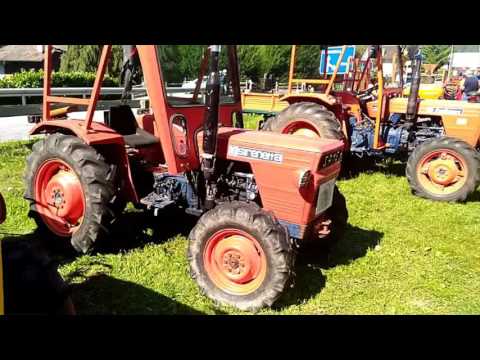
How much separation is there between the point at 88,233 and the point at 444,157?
501 centimetres

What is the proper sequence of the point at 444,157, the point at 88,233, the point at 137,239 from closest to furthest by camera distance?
the point at 88,233, the point at 137,239, the point at 444,157

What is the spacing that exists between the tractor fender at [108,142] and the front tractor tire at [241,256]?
3.48 ft

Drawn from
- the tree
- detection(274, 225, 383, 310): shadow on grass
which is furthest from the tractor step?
the tree

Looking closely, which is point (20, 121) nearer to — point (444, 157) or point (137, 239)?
point (137, 239)

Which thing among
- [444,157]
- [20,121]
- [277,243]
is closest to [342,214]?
[277,243]

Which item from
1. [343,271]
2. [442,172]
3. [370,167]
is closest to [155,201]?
[343,271]

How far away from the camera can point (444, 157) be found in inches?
250

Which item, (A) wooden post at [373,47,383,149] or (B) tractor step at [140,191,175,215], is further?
(A) wooden post at [373,47,383,149]

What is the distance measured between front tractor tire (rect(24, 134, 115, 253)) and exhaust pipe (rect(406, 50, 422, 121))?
5218 mm

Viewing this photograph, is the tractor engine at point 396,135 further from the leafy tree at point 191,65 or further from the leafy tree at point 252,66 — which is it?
the leafy tree at point 252,66

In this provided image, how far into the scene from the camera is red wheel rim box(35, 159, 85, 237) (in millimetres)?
3939

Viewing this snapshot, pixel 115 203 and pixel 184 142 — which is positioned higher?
pixel 184 142

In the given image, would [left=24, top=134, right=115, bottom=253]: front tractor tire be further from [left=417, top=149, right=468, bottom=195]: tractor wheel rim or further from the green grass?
[left=417, top=149, right=468, bottom=195]: tractor wheel rim
